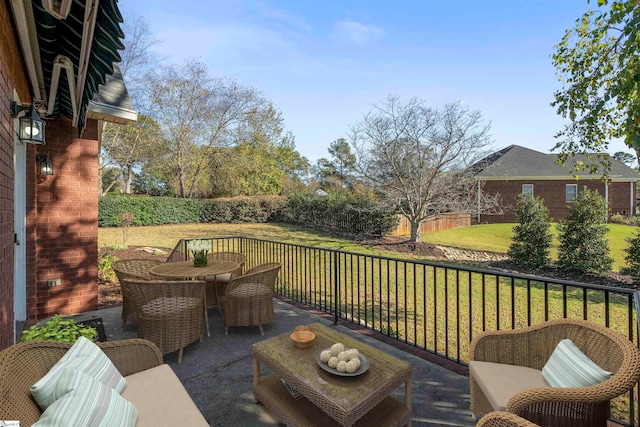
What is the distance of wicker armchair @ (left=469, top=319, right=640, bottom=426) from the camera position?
4.88 feet

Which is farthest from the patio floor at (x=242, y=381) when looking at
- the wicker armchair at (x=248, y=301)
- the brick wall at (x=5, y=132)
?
the brick wall at (x=5, y=132)

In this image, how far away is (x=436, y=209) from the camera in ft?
38.2

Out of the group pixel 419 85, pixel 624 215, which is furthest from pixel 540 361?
pixel 624 215

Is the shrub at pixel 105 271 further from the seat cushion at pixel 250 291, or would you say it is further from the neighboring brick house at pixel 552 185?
the neighboring brick house at pixel 552 185

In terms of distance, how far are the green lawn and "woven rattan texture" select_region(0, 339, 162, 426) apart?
11.6m

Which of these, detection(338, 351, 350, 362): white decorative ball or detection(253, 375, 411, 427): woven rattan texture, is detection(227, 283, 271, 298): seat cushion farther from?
detection(338, 351, 350, 362): white decorative ball

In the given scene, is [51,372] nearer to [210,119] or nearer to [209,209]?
[209,209]

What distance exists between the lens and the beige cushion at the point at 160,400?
5.29ft

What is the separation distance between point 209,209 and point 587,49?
17.8m

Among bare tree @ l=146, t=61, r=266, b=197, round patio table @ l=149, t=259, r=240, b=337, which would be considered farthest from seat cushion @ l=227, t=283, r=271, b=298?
bare tree @ l=146, t=61, r=266, b=197

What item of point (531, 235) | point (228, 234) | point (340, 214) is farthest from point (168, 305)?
point (340, 214)

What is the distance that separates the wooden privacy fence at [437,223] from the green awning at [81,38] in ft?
36.8

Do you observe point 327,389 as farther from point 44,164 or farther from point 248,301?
point 44,164

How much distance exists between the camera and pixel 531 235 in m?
9.17
